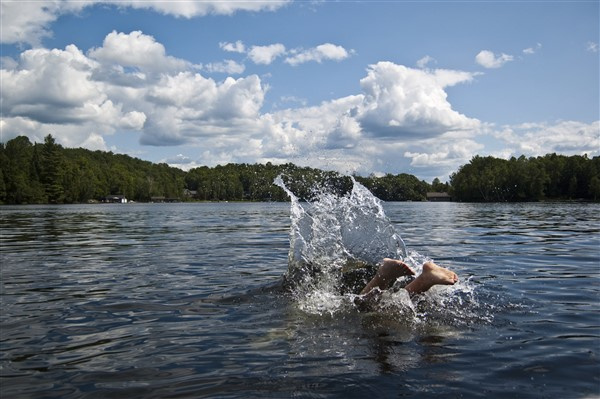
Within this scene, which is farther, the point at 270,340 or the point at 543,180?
the point at 543,180

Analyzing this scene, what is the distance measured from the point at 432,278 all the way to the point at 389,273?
78 cm

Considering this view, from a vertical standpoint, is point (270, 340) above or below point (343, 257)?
below

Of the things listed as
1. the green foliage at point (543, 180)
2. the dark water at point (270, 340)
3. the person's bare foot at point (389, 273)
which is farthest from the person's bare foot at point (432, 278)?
the green foliage at point (543, 180)

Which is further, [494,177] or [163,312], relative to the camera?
[494,177]

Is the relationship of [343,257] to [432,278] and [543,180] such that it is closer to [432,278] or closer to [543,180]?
[432,278]

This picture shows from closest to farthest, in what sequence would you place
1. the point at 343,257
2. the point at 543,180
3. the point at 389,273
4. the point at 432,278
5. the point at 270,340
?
1. the point at 270,340
2. the point at 432,278
3. the point at 389,273
4. the point at 343,257
5. the point at 543,180

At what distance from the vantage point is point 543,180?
519 ft

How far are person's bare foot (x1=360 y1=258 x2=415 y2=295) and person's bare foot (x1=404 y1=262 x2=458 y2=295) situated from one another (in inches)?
8.7

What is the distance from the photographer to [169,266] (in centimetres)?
1452

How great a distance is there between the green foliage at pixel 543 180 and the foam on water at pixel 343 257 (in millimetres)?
154742

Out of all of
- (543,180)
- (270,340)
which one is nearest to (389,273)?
(270,340)

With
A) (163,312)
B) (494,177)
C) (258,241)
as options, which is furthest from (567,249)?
(494,177)

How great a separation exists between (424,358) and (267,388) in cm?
212

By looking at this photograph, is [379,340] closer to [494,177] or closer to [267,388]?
[267,388]
